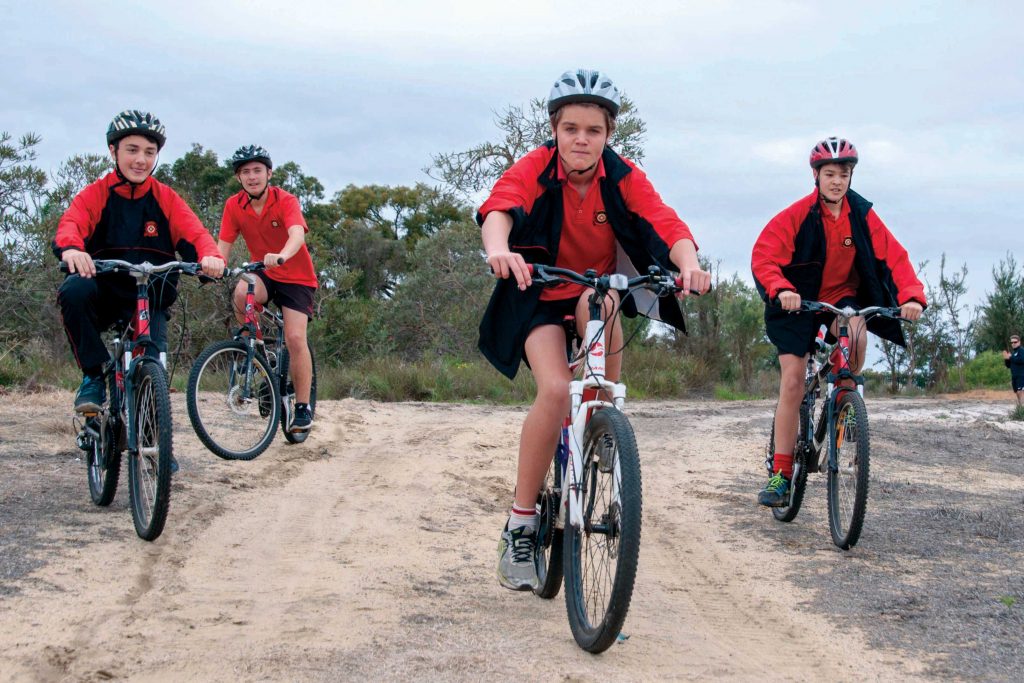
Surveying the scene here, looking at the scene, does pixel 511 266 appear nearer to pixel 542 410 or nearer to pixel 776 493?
pixel 542 410

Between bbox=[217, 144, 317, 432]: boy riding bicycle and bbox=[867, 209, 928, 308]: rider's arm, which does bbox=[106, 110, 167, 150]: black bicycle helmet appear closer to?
bbox=[217, 144, 317, 432]: boy riding bicycle

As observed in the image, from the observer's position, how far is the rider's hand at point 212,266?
5.36m

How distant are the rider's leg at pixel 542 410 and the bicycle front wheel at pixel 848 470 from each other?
77.4 inches

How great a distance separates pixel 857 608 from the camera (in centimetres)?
431

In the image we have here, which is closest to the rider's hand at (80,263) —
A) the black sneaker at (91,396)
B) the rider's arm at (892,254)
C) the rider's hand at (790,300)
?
the black sneaker at (91,396)

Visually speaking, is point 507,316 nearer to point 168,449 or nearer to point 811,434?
point 168,449

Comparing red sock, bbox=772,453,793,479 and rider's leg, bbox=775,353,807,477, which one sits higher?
rider's leg, bbox=775,353,807,477

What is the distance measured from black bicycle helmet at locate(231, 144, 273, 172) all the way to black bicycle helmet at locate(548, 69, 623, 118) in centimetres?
422

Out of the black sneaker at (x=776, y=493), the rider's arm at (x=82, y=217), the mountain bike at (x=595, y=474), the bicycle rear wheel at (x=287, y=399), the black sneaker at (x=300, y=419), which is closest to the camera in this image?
the mountain bike at (x=595, y=474)

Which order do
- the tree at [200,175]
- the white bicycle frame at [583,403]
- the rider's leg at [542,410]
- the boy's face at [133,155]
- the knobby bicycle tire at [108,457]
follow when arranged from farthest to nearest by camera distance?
the tree at [200,175] → the boy's face at [133,155] → the knobby bicycle tire at [108,457] → the rider's leg at [542,410] → the white bicycle frame at [583,403]

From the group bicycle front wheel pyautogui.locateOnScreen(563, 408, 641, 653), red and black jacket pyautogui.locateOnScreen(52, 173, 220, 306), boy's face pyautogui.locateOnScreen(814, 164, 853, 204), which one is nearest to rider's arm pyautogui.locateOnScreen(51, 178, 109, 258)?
red and black jacket pyautogui.locateOnScreen(52, 173, 220, 306)

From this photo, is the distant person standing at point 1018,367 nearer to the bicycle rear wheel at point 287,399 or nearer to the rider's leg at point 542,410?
the bicycle rear wheel at point 287,399

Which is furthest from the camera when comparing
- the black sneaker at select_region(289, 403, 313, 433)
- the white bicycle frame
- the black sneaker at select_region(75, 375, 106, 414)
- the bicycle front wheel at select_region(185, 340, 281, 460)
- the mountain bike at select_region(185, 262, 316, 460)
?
the black sneaker at select_region(289, 403, 313, 433)

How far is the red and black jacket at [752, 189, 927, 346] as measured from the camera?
19.6 ft
